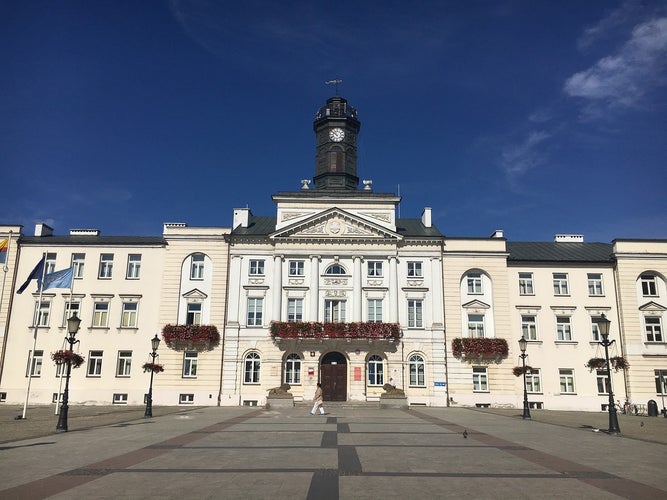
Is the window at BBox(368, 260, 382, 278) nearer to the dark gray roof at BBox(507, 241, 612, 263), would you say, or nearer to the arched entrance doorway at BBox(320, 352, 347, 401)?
the arched entrance doorway at BBox(320, 352, 347, 401)

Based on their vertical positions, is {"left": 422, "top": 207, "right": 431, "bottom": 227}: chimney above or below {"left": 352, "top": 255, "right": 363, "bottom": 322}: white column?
above

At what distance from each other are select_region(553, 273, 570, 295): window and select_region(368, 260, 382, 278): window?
1466 centimetres

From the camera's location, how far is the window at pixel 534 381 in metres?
42.5

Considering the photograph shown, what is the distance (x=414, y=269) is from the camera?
145ft

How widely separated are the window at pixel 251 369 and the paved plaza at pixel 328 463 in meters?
18.9

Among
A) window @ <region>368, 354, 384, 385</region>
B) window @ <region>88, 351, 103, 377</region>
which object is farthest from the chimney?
window @ <region>88, 351, 103, 377</region>

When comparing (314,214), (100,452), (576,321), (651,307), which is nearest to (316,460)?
(100,452)

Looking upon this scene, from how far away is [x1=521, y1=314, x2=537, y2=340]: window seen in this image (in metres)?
43.5

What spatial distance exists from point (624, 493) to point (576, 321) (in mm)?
35969

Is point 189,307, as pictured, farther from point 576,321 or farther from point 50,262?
point 576,321

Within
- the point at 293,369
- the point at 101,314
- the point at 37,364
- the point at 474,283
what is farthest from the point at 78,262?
the point at 474,283

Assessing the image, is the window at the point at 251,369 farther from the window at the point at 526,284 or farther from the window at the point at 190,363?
the window at the point at 526,284

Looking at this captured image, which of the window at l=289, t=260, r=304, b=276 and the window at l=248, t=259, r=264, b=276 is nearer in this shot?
the window at l=289, t=260, r=304, b=276

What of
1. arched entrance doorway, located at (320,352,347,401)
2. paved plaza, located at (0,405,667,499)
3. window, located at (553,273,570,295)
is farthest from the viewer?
window, located at (553,273,570,295)
